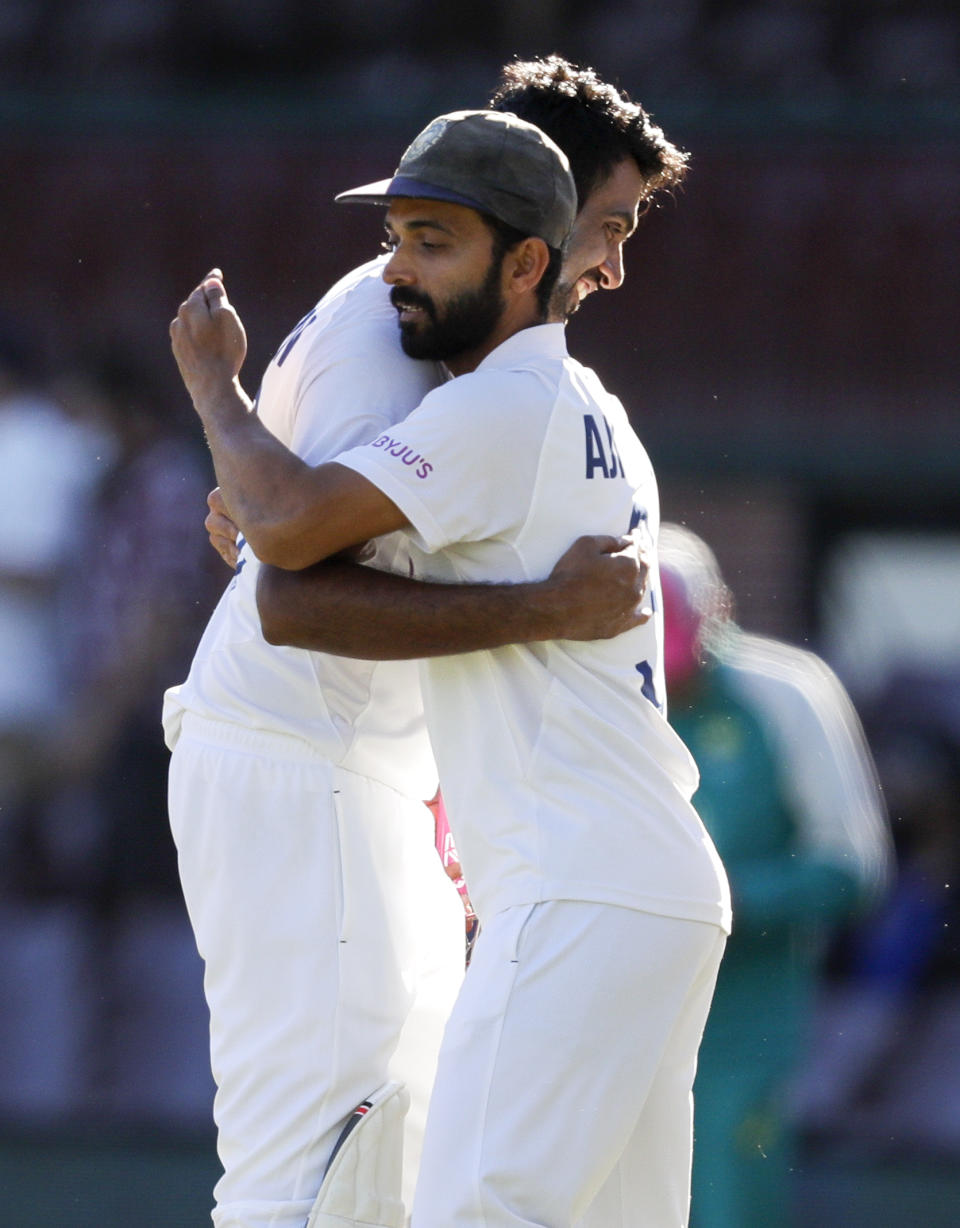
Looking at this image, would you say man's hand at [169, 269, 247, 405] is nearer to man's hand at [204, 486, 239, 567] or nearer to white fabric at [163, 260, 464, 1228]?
white fabric at [163, 260, 464, 1228]

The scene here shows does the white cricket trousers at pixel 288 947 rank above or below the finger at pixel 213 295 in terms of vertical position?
below

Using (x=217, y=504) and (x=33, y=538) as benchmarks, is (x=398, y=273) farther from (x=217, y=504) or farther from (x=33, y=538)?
(x=33, y=538)

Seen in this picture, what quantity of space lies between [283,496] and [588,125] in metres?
1.01

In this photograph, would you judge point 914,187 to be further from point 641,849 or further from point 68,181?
point 641,849

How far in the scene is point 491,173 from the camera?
2574mm

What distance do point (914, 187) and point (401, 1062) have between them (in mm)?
3614

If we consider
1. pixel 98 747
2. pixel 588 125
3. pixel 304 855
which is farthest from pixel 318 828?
pixel 98 747

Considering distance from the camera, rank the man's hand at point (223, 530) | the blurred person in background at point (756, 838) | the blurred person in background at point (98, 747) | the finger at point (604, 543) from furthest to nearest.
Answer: the blurred person in background at point (98, 747), the blurred person in background at point (756, 838), the man's hand at point (223, 530), the finger at point (604, 543)

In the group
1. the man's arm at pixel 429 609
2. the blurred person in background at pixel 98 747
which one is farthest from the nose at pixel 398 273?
the blurred person in background at pixel 98 747

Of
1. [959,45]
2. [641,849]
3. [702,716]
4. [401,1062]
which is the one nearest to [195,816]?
[401,1062]

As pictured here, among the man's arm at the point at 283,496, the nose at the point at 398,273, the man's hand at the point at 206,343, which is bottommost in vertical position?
the man's arm at the point at 283,496

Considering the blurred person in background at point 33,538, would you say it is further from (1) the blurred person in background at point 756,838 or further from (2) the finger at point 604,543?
(2) the finger at point 604,543

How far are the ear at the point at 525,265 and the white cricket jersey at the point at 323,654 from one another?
6.4 inches

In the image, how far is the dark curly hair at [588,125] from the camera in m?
3.14
